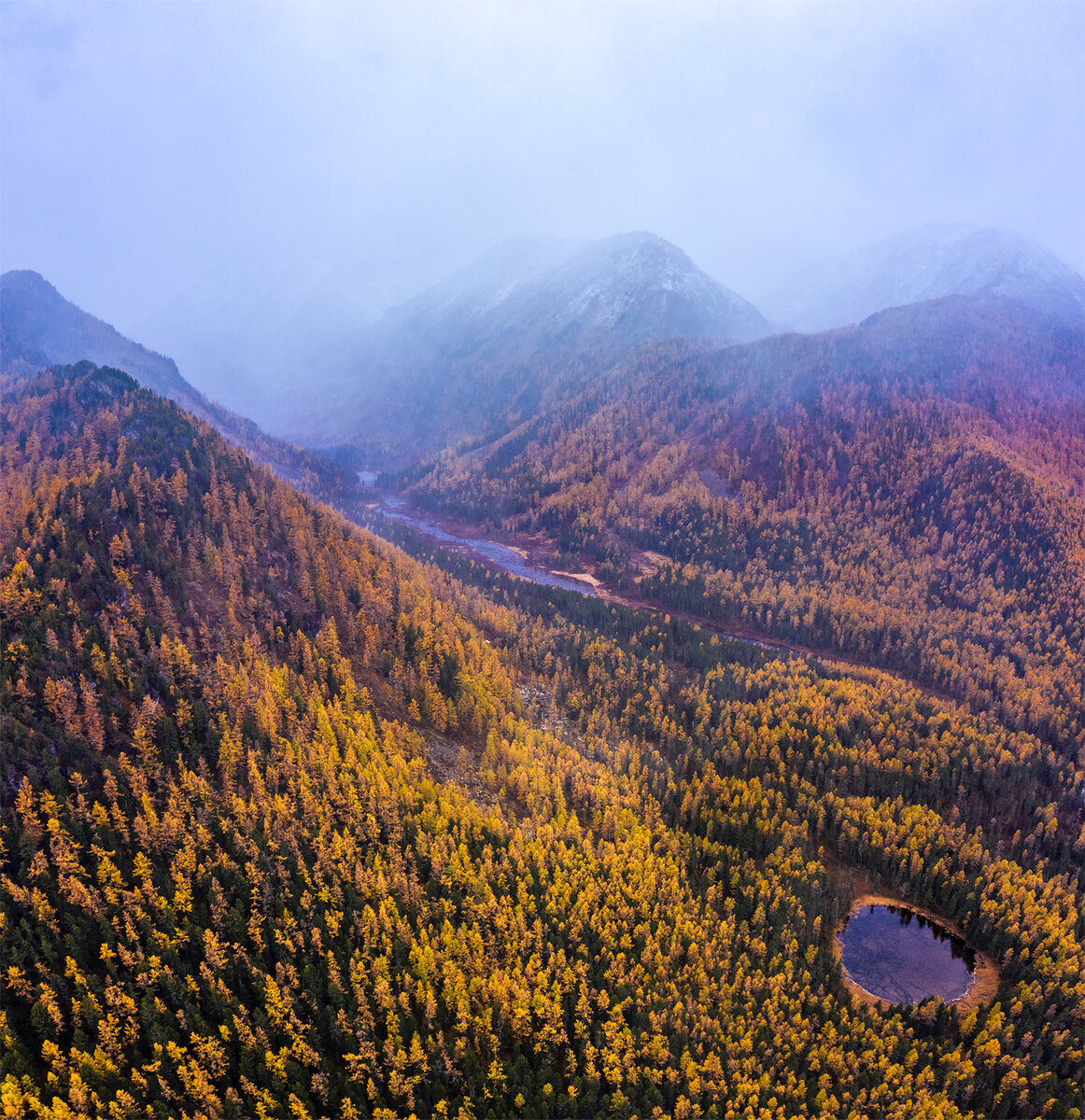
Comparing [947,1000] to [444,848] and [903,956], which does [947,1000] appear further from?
[444,848]

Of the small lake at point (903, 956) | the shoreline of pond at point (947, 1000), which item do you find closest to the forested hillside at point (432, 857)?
the shoreline of pond at point (947, 1000)

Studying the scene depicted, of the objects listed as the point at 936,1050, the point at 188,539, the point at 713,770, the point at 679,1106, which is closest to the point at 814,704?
the point at 713,770

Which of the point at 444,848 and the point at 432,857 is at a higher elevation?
the point at 444,848

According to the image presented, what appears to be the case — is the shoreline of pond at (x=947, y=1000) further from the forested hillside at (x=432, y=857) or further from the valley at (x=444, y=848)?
the forested hillside at (x=432, y=857)

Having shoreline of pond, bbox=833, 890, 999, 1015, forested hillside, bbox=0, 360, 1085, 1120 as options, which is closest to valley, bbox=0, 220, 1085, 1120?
forested hillside, bbox=0, 360, 1085, 1120

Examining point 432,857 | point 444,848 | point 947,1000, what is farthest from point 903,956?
point 432,857

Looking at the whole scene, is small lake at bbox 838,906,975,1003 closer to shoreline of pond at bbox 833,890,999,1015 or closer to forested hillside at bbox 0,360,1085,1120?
shoreline of pond at bbox 833,890,999,1015

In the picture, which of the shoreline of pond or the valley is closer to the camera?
the valley
